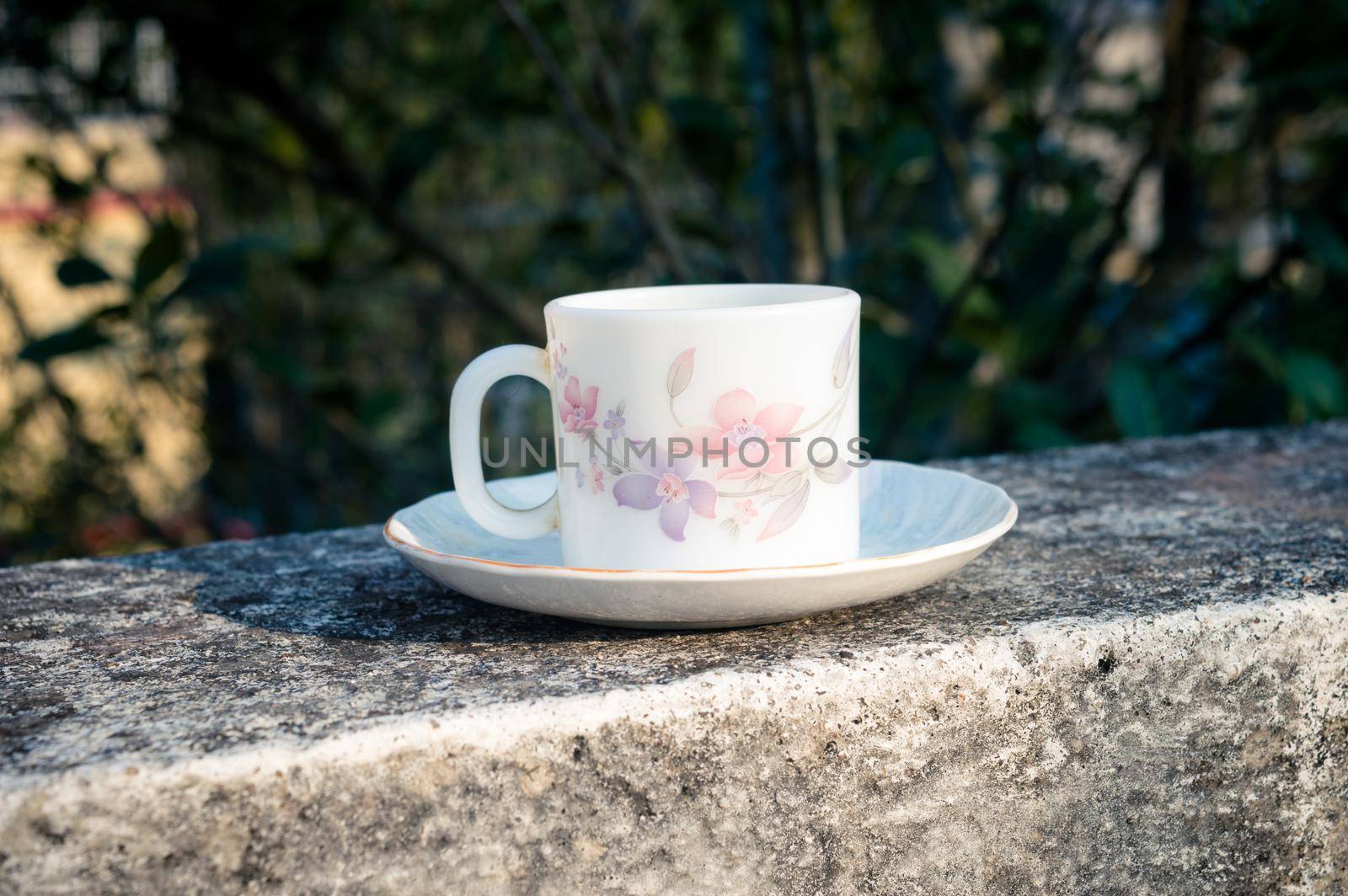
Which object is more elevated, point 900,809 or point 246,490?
point 900,809

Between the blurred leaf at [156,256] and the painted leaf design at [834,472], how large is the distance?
1178 mm

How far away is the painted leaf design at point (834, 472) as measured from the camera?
0.78 meters

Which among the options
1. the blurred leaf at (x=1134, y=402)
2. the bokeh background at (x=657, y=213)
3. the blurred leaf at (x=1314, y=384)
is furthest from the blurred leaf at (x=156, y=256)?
the blurred leaf at (x=1314, y=384)

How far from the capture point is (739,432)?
2.47 ft

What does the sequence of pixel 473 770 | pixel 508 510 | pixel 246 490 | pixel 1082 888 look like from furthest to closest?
pixel 246 490 → pixel 508 510 → pixel 1082 888 → pixel 473 770

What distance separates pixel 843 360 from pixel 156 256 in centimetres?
120

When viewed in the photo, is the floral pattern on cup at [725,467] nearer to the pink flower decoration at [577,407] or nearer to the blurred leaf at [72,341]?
the pink flower decoration at [577,407]

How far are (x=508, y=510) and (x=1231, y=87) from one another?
2.53 metres

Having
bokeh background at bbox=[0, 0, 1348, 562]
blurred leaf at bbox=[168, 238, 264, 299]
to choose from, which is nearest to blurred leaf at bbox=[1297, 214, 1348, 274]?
bokeh background at bbox=[0, 0, 1348, 562]

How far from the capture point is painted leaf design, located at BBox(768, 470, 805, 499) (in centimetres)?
76

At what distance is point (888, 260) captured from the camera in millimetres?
2443

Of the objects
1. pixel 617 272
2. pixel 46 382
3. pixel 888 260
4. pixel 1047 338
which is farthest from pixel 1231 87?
pixel 46 382

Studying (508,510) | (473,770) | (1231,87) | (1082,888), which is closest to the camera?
(473,770)

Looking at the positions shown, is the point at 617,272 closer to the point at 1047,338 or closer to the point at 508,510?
the point at 1047,338
